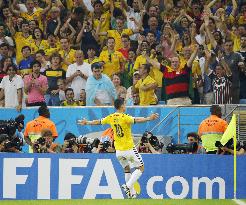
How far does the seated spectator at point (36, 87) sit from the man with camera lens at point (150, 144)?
3.61 m

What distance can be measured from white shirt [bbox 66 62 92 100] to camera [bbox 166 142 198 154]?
13.1 feet

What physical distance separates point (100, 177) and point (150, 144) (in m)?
1.34

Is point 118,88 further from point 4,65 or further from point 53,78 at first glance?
point 4,65

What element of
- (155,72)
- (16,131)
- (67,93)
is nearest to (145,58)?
(155,72)

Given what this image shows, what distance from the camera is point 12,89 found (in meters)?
24.1

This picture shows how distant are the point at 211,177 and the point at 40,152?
3.38 meters

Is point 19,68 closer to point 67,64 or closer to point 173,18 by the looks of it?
point 67,64

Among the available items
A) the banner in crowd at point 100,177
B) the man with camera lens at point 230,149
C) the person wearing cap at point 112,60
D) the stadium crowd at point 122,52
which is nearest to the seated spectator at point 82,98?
the stadium crowd at point 122,52

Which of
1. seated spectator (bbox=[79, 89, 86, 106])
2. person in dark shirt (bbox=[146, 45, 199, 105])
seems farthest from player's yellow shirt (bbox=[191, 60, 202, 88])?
seated spectator (bbox=[79, 89, 86, 106])

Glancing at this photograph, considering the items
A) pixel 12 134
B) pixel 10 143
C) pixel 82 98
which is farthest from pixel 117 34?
pixel 10 143

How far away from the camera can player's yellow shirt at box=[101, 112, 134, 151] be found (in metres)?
20.0

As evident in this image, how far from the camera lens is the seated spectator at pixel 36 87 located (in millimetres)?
23953

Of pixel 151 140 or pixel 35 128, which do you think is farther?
pixel 35 128

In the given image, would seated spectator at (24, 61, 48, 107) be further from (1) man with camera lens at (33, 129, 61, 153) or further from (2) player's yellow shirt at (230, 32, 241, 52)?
(2) player's yellow shirt at (230, 32, 241, 52)
